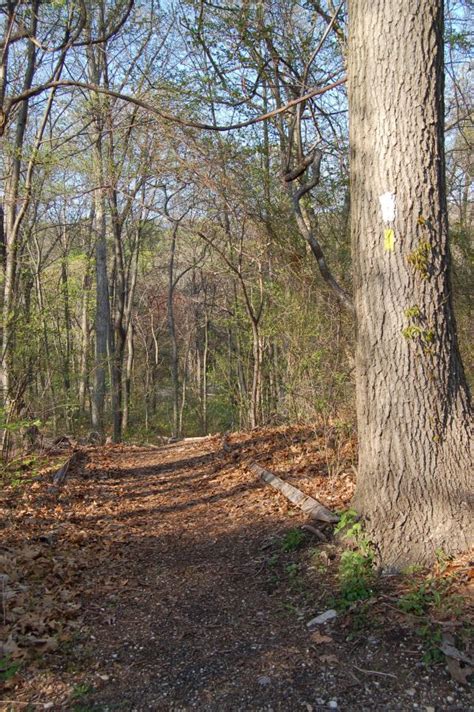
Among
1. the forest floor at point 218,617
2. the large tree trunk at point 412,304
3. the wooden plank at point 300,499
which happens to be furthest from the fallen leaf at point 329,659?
the wooden plank at point 300,499

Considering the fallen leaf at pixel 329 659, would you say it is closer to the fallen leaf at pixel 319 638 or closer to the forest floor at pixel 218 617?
the forest floor at pixel 218 617

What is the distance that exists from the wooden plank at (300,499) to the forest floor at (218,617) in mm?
96

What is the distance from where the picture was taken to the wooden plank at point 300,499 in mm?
4105

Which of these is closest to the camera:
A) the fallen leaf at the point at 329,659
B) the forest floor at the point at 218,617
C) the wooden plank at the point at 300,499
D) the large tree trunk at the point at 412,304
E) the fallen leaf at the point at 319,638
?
the forest floor at the point at 218,617

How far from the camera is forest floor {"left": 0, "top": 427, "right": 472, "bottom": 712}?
93.7 inches

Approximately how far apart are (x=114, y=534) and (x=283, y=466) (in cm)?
238

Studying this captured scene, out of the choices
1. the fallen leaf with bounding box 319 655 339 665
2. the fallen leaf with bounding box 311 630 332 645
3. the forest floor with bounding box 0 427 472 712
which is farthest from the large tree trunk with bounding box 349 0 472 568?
the fallen leaf with bounding box 319 655 339 665

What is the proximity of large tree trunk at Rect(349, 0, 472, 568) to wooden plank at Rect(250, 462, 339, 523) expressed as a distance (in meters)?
0.85

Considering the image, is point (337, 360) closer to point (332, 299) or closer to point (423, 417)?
point (332, 299)

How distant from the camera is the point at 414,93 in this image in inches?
124

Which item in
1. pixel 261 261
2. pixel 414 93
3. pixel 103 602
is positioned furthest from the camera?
pixel 261 261

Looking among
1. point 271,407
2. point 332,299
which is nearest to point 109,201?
point 271,407

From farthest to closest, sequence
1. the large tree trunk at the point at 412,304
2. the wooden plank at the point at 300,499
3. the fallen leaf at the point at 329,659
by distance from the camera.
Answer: the wooden plank at the point at 300,499
the large tree trunk at the point at 412,304
the fallen leaf at the point at 329,659

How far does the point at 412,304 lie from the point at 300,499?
2.42 m
